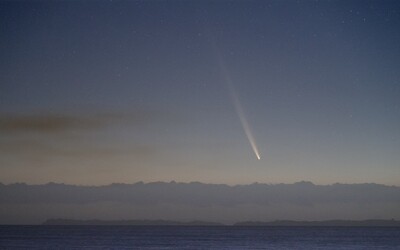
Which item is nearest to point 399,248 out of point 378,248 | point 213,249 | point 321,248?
point 378,248

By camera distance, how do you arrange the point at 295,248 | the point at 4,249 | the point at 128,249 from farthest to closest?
the point at 295,248 → the point at 128,249 → the point at 4,249

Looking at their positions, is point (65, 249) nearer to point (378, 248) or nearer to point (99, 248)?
point (99, 248)

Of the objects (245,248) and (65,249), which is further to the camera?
(245,248)

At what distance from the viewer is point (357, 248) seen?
78938mm

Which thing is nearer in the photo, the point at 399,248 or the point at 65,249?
the point at 65,249

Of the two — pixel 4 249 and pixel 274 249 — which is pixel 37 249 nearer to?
pixel 4 249

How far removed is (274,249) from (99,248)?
28383 mm

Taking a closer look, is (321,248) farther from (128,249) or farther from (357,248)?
(128,249)

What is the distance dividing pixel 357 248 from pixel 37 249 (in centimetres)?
5183

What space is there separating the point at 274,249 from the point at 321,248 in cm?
862

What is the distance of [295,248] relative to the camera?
78.5 meters

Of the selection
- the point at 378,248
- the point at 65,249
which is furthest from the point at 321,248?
the point at 65,249

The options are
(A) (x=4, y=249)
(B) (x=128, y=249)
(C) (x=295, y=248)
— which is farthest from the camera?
(C) (x=295, y=248)

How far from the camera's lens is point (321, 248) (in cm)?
7875
